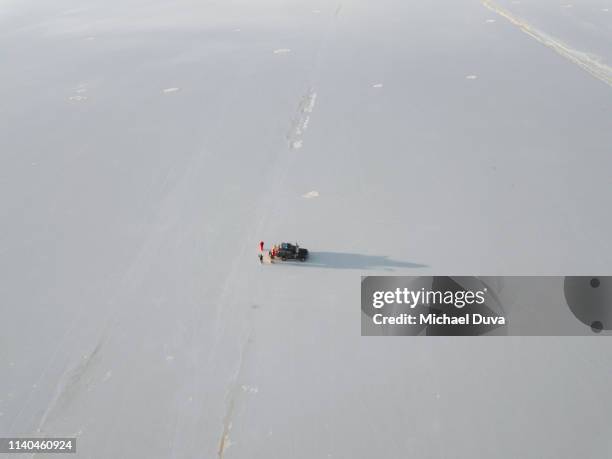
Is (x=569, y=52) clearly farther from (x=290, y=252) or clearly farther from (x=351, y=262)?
(x=290, y=252)

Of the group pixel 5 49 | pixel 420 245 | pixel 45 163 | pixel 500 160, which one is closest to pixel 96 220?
pixel 45 163

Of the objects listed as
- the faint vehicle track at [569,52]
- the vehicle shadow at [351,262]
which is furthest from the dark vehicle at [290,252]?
the faint vehicle track at [569,52]

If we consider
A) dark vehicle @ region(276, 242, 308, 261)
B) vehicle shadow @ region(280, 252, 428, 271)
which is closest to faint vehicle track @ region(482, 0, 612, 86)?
vehicle shadow @ region(280, 252, 428, 271)

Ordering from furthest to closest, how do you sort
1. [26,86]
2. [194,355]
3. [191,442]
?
[26,86] → [194,355] → [191,442]

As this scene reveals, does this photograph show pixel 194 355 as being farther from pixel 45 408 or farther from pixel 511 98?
pixel 511 98

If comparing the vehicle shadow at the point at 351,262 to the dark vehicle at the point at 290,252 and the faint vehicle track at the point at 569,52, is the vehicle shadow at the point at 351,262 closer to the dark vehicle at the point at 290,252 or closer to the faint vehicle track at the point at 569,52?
the dark vehicle at the point at 290,252
